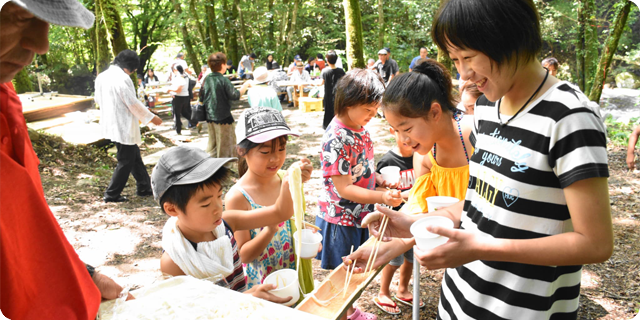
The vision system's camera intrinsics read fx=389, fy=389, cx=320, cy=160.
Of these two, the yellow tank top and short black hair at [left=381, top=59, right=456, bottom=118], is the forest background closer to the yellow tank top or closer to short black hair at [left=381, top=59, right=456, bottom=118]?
short black hair at [left=381, top=59, right=456, bottom=118]

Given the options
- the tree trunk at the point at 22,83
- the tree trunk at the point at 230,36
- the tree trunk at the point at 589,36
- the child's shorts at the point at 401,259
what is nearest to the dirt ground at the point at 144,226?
the child's shorts at the point at 401,259

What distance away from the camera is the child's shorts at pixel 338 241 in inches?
115

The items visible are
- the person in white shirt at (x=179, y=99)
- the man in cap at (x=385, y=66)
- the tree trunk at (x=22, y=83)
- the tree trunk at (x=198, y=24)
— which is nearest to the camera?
the person in white shirt at (x=179, y=99)

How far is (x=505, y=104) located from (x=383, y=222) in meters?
0.90

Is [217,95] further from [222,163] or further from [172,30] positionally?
[172,30]

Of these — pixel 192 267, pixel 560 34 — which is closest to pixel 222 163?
pixel 192 267

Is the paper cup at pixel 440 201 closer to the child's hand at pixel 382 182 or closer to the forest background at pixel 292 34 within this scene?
the child's hand at pixel 382 182

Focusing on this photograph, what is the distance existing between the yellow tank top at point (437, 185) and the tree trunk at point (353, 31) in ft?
20.2

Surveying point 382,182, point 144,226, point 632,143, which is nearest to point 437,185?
point 382,182

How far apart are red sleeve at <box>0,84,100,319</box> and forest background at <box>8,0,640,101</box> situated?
29.9 feet

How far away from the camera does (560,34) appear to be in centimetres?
1794

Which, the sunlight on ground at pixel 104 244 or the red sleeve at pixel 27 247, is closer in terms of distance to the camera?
the red sleeve at pixel 27 247

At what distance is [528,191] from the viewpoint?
1289 millimetres

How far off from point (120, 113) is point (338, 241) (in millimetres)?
4930
